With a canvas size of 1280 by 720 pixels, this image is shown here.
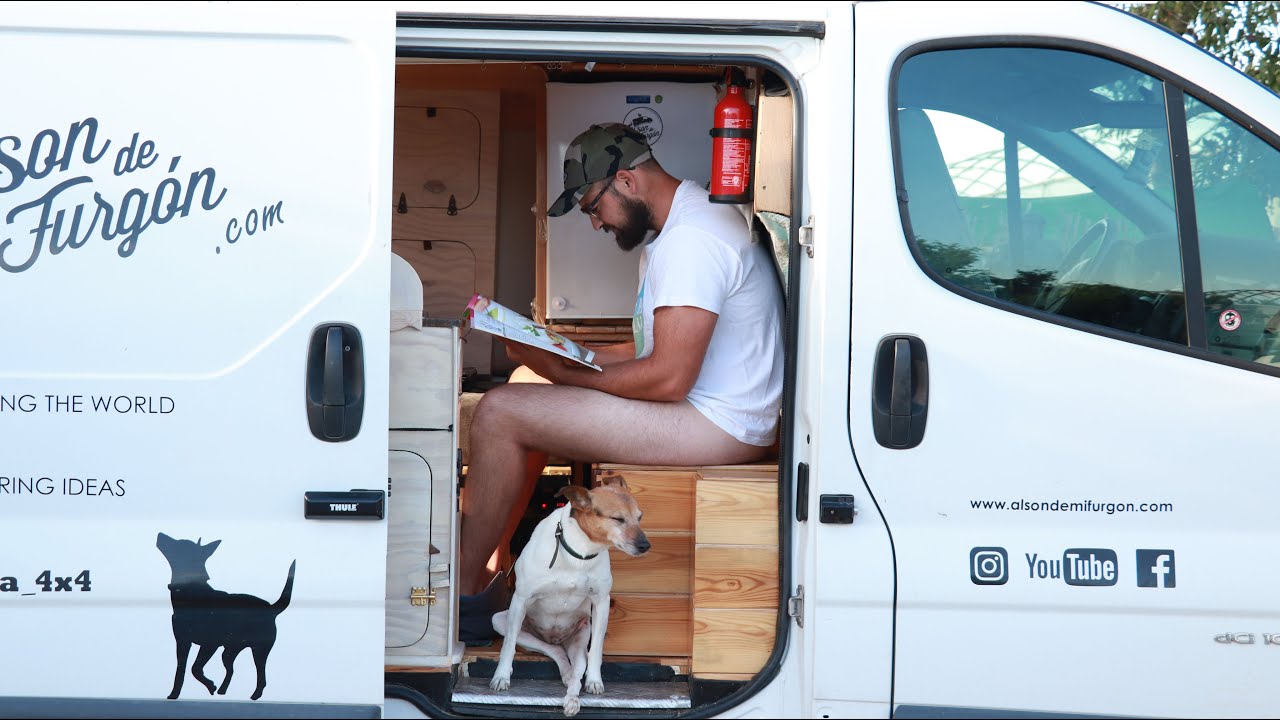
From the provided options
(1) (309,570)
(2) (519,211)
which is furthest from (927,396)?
(2) (519,211)

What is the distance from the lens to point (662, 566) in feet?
9.63

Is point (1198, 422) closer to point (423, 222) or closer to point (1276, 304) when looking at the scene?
point (1276, 304)

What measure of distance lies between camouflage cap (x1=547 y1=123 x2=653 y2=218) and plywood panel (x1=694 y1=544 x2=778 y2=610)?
4.34ft

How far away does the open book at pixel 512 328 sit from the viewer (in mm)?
2814

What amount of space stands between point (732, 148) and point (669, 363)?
0.65 meters

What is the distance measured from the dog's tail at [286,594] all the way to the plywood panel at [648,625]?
968 mm

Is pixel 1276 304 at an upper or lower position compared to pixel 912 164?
lower

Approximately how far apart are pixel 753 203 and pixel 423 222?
2.02m

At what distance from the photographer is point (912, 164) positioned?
2.41m

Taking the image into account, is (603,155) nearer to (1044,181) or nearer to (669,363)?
(669,363)

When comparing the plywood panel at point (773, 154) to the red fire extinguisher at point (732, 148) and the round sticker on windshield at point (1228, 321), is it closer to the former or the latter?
the red fire extinguisher at point (732, 148)

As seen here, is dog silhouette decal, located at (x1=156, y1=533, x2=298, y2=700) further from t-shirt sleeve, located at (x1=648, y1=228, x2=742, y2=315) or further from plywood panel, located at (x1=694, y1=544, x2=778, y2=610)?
t-shirt sleeve, located at (x1=648, y1=228, x2=742, y2=315)

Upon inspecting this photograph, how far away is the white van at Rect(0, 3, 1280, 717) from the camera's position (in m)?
2.28

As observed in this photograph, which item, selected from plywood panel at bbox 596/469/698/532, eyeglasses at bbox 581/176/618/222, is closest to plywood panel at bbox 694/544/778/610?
plywood panel at bbox 596/469/698/532
